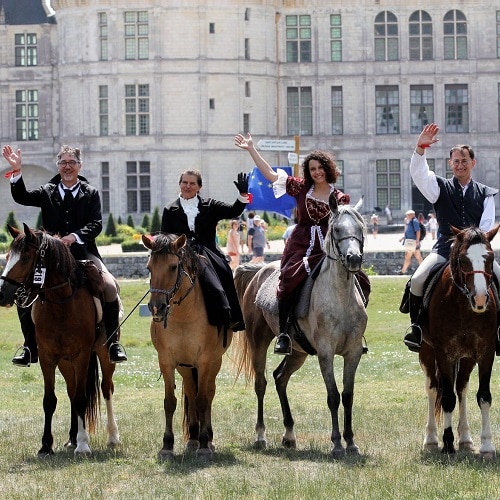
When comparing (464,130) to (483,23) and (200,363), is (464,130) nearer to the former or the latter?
(483,23)

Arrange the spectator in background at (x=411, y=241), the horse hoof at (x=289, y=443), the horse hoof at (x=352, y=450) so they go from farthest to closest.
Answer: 1. the spectator in background at (x=411, y=241)
2. the horse hoof at (x=289, y=443)
3. the horse hoof at (x=352, y=450)

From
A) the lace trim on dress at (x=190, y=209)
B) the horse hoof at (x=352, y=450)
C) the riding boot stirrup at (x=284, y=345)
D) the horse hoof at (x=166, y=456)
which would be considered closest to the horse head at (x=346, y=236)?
the riding boot stirrup at (x=284, y=345)

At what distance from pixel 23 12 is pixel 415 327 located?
49597 mm

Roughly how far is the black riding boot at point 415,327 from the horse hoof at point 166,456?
83.3 inches

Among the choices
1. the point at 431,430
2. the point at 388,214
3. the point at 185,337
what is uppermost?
the point at 388,214

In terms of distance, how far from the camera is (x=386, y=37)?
2365 inches

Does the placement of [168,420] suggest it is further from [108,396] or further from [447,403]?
[447,403]

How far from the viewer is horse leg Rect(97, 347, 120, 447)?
522 inches

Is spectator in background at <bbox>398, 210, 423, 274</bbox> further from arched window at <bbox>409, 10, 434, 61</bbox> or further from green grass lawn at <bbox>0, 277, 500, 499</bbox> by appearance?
arched window at <bbox>409, 10, 434, 61</bbox>

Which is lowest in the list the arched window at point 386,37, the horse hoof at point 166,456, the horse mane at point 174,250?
the horse hoof at point 166,456

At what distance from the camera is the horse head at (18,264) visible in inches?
476

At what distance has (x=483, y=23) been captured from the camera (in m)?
60.0

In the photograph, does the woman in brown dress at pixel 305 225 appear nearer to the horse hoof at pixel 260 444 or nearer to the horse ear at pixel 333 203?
the horse ear at pixel 333 203

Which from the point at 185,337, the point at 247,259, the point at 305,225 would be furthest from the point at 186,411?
the point at 247,259
